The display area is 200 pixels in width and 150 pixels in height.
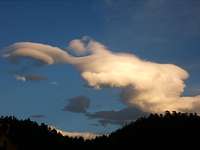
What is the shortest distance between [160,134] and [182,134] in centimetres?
853

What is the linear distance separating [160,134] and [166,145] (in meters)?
8.36

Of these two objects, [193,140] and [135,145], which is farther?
[135,145]

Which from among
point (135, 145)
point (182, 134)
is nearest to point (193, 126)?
point (182, 134)

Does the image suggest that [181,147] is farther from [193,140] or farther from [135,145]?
[135,145]

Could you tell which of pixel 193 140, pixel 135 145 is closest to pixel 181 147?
pixel 193 140

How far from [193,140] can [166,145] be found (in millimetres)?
9075

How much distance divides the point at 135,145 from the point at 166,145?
13.0m

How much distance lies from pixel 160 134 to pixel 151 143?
498cm

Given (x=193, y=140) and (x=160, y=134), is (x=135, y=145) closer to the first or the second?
(x=160, y=134)

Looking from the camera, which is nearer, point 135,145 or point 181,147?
point 181,147

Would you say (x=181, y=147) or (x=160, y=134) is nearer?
(x=181, y=147)

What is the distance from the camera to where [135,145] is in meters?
199

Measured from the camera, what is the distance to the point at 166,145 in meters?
190

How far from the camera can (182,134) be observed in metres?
192
